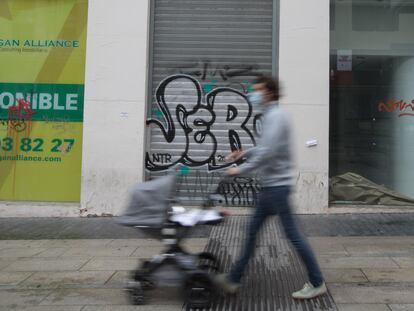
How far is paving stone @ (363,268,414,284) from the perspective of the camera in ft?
17.1

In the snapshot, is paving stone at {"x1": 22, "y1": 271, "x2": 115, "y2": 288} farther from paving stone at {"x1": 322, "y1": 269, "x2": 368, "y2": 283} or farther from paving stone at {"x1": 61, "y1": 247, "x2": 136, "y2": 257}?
paving stone at {"x1": 322, "y1": 269, "x2": 368, "y2": 283}

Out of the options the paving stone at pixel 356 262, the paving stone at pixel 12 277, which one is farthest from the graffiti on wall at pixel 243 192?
the paving stone at pixel 12 277

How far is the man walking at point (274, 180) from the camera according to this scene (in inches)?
177

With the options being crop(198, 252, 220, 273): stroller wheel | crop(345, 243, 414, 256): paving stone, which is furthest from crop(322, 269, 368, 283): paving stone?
crop(198, 252, 220, 273): stroller wheel

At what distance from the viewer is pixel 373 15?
373 inches

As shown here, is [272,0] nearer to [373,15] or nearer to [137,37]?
[373,15]

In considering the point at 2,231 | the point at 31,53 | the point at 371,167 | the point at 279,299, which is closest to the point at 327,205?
the point at 371,167

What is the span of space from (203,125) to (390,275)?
4.77m

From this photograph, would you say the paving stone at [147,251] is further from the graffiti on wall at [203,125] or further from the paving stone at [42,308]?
the graffiti on wall at [203,125]

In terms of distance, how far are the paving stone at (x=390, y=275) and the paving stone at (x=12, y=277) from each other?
12.6 ft

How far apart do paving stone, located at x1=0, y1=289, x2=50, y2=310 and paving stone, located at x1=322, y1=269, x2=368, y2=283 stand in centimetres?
298

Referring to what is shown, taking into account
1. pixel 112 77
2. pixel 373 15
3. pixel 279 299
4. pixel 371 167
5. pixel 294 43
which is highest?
pixel 373 15

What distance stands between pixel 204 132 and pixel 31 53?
12.1 ft

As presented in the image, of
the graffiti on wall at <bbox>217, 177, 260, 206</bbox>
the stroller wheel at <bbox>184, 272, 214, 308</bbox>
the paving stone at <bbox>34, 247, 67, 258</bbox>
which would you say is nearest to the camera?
the stroller wheel at <bbox>184, 272, 214, 308</bbox>
